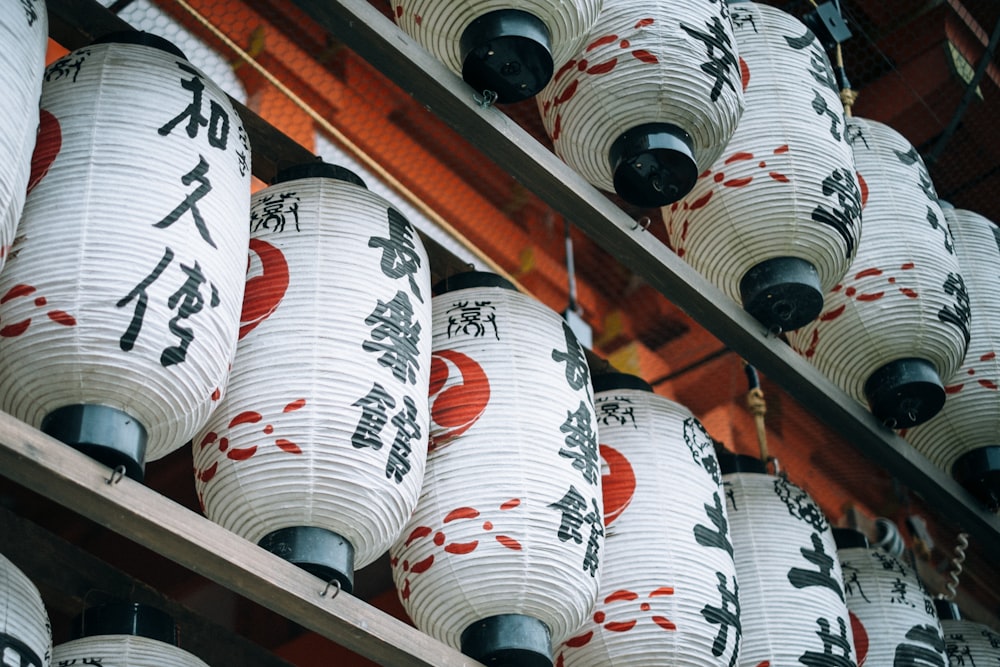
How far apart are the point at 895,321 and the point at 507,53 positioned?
3.43 feet

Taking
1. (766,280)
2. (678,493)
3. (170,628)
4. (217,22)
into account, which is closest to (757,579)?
(678,493)

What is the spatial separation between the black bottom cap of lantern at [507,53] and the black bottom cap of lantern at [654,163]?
9.4 inches

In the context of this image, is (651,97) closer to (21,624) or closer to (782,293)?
(782,293)

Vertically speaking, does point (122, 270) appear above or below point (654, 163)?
below

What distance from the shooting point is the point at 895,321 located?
2662 millimetres

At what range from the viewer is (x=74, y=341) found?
1.56 m

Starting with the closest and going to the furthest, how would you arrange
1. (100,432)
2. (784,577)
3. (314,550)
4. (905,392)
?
1. (100,432)
2. (314,550)
3. (784,577)
4. (905,392)

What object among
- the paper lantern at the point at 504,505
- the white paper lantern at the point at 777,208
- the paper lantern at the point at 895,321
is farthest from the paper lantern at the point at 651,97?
the paper lantern at the point at 895,321

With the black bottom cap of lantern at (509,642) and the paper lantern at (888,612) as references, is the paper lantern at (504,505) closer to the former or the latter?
the black bottom cap of lantern at (509,642)

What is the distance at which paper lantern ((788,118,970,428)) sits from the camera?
8.71 feet

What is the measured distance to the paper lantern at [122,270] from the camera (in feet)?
5.16

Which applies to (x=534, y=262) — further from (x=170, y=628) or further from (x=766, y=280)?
(x=170, y=628)

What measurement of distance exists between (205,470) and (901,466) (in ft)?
5.17

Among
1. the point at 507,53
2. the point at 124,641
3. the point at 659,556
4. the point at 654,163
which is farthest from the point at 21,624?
the point at 654,163
